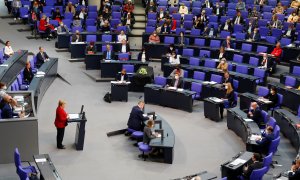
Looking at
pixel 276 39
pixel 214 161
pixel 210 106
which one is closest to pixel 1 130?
pixel 214 161

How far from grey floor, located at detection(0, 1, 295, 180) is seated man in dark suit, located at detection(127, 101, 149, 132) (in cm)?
57

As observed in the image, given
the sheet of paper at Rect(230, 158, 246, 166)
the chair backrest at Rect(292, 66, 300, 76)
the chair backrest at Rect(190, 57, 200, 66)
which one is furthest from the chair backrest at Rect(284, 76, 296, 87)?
the sheet of paper at Rect(230, 158, 246, 166)

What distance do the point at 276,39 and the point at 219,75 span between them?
5.33m

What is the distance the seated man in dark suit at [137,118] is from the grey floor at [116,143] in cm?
57

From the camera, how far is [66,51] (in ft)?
80.7

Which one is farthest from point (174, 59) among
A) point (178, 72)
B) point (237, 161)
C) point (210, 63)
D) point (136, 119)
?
point (237, 161)

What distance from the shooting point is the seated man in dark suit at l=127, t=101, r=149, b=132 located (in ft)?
50.9

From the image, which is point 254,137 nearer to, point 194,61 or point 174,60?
point 194,61

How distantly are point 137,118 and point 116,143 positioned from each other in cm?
100

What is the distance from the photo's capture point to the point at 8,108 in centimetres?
1379

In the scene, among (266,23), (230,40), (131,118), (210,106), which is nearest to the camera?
(131,118)

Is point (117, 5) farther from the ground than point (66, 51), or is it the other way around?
point (117, 5)

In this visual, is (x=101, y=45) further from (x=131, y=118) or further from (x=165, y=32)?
(x=131, y=118)

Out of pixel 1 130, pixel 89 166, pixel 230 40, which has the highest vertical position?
pixel 230 40
